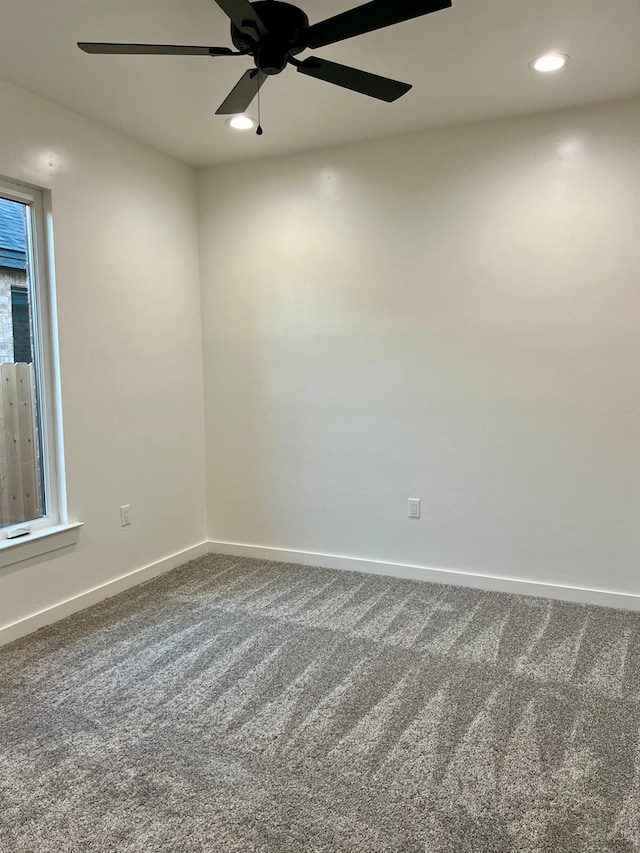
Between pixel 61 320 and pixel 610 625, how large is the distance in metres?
3.17

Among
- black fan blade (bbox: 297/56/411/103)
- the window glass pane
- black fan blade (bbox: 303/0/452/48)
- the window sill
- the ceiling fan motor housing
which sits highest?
the ceiling fan motor housing

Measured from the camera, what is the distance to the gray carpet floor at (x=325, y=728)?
1615mm

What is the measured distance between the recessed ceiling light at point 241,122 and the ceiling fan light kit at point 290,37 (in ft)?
3.58

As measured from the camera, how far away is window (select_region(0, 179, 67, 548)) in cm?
288

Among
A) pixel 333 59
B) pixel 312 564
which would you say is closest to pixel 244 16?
pixel 333 59

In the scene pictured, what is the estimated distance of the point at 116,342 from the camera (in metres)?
3.37

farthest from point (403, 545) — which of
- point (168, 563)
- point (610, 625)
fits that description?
point (168, 563)

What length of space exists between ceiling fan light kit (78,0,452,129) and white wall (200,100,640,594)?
53.5 inches

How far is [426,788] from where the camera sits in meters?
1.75

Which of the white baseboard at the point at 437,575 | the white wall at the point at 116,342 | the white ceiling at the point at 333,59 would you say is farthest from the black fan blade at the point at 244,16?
the white baseboard at the point at 437,575

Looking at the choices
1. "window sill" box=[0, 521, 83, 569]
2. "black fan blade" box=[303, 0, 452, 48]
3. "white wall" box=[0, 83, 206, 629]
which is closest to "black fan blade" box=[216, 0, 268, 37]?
"black fan blade" box=[303, 0, 452, 48]

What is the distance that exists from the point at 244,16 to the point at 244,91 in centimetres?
41

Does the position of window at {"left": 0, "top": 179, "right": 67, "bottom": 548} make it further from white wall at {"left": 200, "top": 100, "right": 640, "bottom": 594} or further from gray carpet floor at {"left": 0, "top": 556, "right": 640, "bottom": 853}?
white wall at {"left": 200, "top": 100, "right": 640, "bottom": 594}

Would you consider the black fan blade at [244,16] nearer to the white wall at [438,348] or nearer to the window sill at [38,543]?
the white wall at [438,348]
